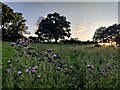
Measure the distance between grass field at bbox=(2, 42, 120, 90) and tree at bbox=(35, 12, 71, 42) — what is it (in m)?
0.46

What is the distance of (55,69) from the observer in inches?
230

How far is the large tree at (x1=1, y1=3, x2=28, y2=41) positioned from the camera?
7668 mm

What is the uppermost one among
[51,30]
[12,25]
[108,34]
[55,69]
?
[12,25]

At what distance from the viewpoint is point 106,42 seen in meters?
7.94

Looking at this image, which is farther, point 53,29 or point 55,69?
point 53,29

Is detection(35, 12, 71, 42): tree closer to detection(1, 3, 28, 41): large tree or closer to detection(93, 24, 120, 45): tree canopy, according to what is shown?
detection(1, 3, 28, 41): large tree

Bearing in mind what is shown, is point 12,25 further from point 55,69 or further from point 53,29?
point 55,69

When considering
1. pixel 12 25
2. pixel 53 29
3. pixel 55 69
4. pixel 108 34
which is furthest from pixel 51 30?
pixel 55 69

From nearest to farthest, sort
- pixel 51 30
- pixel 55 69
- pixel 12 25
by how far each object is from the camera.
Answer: pixel 55 69, pixel 51 30, pixel 12 25

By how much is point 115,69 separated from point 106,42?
1837mm

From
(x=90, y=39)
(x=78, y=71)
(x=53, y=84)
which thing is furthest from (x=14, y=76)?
(x=90, y=39)

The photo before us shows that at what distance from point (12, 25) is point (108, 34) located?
8.54 ft

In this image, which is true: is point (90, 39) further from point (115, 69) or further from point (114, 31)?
point (115, 69)

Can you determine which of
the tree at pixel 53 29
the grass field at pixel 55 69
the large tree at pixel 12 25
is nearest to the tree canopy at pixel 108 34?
the grass field at pixel 55 69
